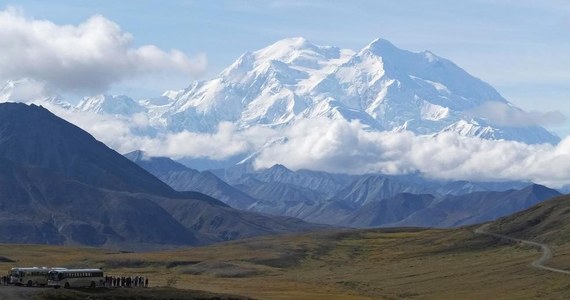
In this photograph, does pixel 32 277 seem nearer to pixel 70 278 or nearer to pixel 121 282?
pixel 70 278

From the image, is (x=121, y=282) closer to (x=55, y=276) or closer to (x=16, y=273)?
(x=16, y=273)

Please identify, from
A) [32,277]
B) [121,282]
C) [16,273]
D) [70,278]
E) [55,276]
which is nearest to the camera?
[55,276]

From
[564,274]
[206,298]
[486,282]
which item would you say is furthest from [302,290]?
[206,298]

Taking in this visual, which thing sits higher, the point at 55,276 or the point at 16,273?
the point at 16,273

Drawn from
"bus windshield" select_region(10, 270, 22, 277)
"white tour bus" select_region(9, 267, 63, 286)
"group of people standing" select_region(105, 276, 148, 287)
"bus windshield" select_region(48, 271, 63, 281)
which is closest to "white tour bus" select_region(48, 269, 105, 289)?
"bus windshield" select_region(48, 271, 63, 281)

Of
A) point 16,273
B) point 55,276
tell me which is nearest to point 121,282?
point 16,273

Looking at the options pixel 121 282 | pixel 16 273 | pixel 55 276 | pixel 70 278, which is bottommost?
pixel 121 282

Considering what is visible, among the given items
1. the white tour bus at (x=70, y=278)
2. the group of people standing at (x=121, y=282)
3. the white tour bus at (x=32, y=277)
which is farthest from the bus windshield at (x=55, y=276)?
the group of people standing at (x=121, y=282)

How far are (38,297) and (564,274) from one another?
110 meters

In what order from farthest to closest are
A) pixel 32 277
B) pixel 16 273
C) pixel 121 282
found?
pixel 121 282 < pixel 16 273 < pixel 32 277

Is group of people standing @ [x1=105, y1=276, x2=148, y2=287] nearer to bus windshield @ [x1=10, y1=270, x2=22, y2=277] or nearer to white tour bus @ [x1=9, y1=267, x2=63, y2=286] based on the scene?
white tour bus @ [x1=9, y1=267, x2=63, y2=286]

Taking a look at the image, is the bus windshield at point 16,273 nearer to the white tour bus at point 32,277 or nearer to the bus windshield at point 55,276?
the white tour bus at point 32,277

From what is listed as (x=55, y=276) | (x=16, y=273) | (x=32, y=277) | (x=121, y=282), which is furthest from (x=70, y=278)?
(x=121, y=282)

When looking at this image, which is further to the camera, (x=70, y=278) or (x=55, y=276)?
Result: (x=70, y=278)
